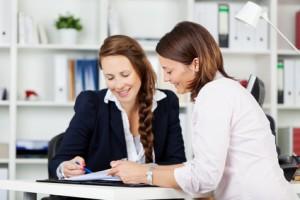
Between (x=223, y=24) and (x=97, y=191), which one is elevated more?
(x=223, y=24)

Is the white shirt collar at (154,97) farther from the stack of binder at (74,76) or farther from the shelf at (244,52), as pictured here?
the shelf at (244,52)

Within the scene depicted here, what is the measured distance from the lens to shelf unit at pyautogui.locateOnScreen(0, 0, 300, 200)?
396cm

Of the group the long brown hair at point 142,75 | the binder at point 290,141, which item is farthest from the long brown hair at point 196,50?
the binder at point 290,141

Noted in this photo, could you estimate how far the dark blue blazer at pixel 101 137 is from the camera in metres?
2.45

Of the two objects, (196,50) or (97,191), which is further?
(196,50)

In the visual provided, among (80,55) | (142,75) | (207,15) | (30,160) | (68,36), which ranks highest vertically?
(207,15)

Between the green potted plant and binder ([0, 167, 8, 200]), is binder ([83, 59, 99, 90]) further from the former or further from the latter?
binder ([0, 167, 8, 200])

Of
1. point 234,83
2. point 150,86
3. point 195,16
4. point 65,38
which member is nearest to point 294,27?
point 195,16

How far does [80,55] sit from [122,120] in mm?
1673

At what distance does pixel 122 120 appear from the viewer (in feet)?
8.30

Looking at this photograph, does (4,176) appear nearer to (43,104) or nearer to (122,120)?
(43,104)

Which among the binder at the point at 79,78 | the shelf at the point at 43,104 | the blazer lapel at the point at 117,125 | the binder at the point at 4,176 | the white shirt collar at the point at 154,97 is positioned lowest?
the binder at the point at 4,176

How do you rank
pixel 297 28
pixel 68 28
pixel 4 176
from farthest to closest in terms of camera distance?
pixel 297 28, pixel 68 28, pixel 4 176

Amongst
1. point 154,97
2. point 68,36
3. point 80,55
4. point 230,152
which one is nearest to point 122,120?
point 154,97
